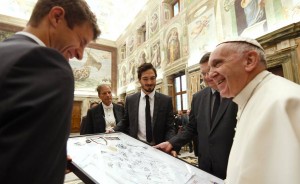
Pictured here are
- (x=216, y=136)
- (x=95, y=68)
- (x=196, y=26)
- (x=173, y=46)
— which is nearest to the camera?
(x=216, y=136)

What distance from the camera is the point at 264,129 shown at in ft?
3.88

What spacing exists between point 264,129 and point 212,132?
41.6 inches

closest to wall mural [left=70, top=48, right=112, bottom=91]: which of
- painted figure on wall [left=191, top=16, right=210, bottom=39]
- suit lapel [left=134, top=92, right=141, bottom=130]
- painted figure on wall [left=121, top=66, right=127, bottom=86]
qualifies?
painted figure on wall [left=121, top=66, right=127, bottom=86]

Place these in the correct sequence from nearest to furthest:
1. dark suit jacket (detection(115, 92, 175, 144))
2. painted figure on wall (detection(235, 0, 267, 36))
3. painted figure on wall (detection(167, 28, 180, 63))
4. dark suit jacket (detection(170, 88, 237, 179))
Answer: dark suit jacket (detection(170, 88, 237, 179)) < dark suit jacket (detection(115, 92, 175, 144)) < painted figure on wall (detection(235, 0, 267, 36)) < painted figure on wall (detection(167, 28, 180, 63))

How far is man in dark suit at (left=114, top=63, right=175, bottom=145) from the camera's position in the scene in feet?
9.89

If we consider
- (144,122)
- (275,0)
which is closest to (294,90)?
(144,122)

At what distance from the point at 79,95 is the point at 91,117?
1581 centimetres

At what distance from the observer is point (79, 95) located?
63.4 feet

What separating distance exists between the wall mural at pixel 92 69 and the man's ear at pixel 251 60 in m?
19.2

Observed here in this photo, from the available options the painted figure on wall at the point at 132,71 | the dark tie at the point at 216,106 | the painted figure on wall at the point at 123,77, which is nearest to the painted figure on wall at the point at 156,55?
the painted figure on wall at the point at 132,71

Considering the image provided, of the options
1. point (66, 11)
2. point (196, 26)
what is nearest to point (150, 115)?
point (66, 11)

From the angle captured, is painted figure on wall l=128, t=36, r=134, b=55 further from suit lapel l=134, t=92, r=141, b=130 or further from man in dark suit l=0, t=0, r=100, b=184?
man in dark suit l=0, t=0, r=100, b=184

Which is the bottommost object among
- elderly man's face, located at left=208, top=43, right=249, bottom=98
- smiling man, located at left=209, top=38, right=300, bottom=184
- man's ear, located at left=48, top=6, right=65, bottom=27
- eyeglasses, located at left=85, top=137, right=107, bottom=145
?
eyeglasses, located at left=85, top=137, right=107, bottom=145

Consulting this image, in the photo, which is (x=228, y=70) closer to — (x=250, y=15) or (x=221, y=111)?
(x=221, y=111)
